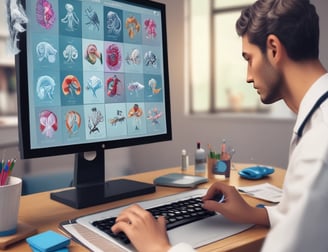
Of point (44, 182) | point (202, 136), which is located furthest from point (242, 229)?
point (202, 136)

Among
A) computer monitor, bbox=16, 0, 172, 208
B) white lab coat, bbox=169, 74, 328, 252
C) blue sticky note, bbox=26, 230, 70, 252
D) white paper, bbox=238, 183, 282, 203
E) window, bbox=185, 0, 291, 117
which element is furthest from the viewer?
window, bbox=185, 0, 291, 117

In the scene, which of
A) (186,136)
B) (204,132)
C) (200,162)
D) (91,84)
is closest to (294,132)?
(91,84)

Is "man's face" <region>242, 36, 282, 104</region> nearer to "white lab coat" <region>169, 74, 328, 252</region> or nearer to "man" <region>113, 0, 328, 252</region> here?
"man" <region>113, 0, 328, 252</region>

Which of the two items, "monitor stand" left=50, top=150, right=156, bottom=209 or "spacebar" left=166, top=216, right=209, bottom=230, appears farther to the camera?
"monitor stand" left=50, top=150, right=156, bottom=209

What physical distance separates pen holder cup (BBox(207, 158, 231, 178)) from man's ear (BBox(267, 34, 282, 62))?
2.01 feet

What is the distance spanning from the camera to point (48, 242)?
2.17ft

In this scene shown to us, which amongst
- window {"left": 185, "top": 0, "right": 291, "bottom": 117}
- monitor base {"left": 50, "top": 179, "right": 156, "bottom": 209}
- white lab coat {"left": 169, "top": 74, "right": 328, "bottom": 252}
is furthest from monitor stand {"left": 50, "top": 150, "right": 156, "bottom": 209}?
window {"left": 185, "top": 0, "right": 291, "bottom": 117}

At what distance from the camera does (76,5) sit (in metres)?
0.98

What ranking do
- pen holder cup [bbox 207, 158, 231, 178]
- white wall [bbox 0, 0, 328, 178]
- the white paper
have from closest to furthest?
the white paper
pen holder cup [bbox 207, 158, 231, 178]
white wall [bbox 0, 0, 328, 178]

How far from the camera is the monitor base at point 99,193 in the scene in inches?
37.9

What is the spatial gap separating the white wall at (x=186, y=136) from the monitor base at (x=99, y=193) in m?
1.89

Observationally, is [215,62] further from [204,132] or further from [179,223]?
[179,223]

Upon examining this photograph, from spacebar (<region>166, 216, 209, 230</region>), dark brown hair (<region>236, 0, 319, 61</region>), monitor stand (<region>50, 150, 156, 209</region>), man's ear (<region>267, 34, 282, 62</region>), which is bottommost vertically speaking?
spacebar (<region>166, 216, 209, 230</region>)

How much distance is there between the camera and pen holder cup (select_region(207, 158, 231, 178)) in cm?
131
